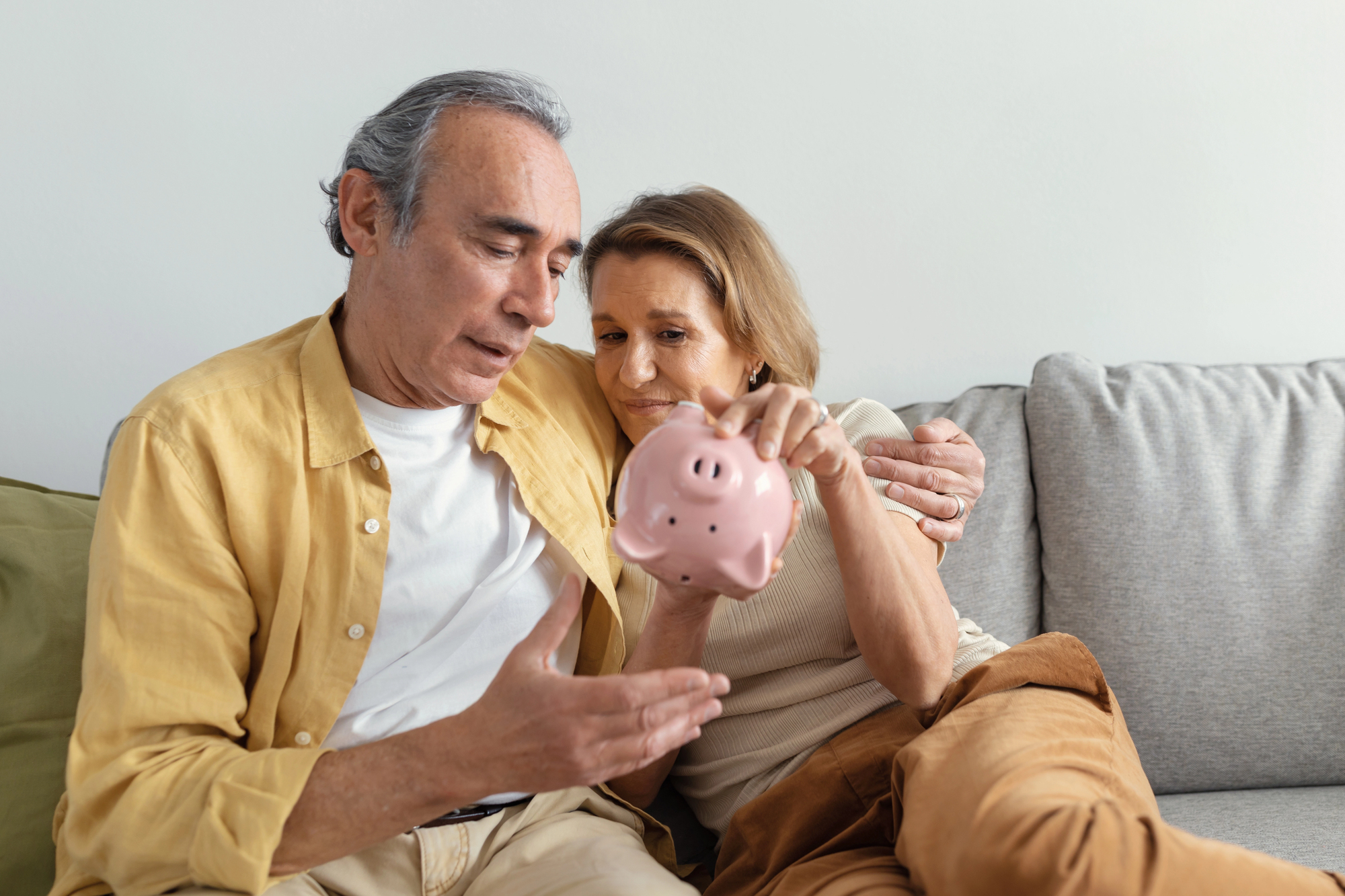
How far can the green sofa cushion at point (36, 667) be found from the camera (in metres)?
1.31

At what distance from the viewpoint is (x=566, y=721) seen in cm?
93

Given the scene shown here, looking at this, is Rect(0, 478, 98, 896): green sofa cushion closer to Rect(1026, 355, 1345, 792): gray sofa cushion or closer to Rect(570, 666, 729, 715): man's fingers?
Rect(570, 666, 729, 715): man's fingers

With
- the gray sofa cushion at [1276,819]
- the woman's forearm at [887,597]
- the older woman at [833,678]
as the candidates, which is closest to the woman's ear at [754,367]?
the older woman at [833,678]

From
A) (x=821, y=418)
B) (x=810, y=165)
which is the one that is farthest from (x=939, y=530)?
(x=810, y=165)

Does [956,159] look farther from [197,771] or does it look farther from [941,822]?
[197,771]

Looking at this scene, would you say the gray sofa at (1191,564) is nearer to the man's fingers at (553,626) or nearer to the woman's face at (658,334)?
the woman's face at (658,334)

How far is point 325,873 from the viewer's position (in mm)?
1199

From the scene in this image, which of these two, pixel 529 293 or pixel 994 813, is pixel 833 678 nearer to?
pixel 994 813

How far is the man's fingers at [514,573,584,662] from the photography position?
968 millimetres

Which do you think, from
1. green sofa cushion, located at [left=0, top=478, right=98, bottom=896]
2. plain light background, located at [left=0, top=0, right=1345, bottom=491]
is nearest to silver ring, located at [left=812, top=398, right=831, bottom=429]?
plain light background, located at [left=0, top=0, right=1345, bottom=491]

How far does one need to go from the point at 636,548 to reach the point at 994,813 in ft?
1.52

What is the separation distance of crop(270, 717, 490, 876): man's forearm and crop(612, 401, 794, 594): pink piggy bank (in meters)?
0.30

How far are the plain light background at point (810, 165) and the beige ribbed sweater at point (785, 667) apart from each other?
2.97 ft

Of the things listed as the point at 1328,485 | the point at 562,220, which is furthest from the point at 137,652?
the point at 1328,485
